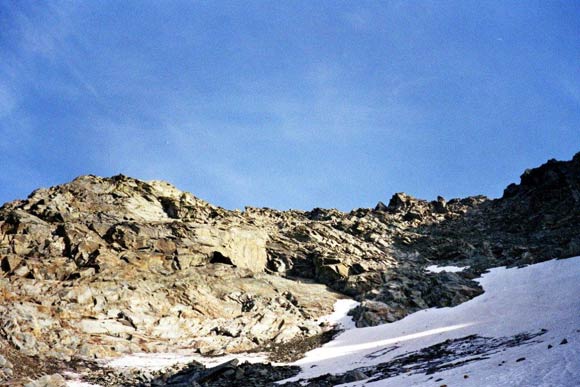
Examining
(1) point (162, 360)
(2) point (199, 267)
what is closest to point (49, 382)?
(1) point (162, 360)

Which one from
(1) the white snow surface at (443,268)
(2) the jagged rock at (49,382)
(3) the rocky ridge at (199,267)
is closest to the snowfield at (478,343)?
(2) the jagged rock at (49,382)

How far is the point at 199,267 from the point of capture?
51594 mm

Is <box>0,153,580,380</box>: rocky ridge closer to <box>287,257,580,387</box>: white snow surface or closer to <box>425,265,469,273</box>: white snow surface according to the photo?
<box>425,265,469,273</box>: white snow surface

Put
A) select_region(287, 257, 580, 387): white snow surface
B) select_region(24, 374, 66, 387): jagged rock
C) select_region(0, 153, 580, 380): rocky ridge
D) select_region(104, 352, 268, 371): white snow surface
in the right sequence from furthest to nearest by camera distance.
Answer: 1. select_region(0, 153, 580, 380): rocky ridge
2. select_region(104, 352, 268, 371): white snow surface
3. select_region(24, 374, 66, 387): jagged rock
4. select_region(287, 257, 580, 387): white snow surface

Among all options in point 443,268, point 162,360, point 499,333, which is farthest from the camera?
point 443,268

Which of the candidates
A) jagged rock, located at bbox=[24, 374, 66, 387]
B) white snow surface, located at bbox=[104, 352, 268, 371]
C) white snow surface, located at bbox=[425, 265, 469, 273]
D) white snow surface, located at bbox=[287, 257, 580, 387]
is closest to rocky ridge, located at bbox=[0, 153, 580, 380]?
white snow surface, located at bbox=[104, 352, 268, 371]

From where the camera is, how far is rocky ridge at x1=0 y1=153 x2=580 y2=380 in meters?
38.3

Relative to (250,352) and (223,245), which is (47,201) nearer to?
(223,245)

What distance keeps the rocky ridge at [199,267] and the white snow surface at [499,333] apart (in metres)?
3.72

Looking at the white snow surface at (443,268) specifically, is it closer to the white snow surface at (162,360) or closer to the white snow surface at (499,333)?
the white snow surface at (499,333)

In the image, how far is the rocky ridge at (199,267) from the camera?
3831 centimetres

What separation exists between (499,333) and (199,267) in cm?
3404

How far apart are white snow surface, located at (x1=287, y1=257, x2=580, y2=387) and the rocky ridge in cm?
372

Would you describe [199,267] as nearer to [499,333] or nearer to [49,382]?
[49,382]
